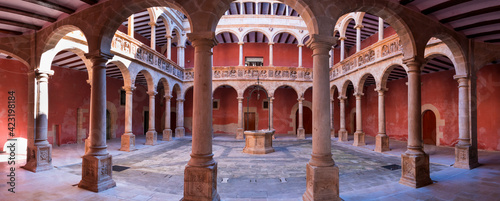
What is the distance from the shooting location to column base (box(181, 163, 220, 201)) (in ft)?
12.6

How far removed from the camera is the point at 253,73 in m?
16.3

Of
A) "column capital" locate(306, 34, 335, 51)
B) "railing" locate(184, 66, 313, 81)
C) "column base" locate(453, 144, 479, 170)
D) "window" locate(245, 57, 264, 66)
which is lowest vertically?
"column base" locate(453, 144, 479, 170)

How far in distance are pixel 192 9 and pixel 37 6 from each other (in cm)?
412

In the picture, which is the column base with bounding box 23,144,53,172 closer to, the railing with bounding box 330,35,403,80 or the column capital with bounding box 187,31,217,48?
the column capital with bounding box 187,31,217,48

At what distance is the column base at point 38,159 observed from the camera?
20.4ft

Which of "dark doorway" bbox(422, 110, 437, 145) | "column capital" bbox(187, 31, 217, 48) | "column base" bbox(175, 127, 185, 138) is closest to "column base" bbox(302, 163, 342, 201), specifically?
"column capital" bbox(187, 31, 217, 48)

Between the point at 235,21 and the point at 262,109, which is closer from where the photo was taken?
the point at 235,21

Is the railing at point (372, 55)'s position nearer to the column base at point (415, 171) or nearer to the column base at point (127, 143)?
the column base at point (415, 171)

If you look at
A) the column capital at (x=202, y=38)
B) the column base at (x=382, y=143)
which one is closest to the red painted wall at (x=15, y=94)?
the column capital at (x=202, y=38)

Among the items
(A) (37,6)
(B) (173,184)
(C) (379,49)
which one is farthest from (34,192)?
(C) (379,49)

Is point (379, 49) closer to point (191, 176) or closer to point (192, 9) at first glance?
point (192, 9)

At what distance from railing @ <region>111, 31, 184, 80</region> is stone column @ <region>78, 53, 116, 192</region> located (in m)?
4.84

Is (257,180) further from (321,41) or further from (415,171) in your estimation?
(321,41)

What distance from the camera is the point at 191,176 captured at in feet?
12.7
